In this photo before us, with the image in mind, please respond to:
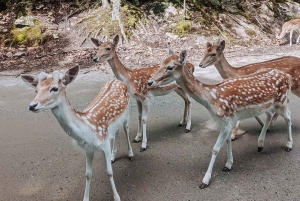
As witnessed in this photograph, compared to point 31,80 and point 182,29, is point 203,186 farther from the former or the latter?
point 182,29

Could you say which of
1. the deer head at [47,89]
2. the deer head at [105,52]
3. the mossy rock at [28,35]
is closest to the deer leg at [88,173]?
the deer head at [47,89]

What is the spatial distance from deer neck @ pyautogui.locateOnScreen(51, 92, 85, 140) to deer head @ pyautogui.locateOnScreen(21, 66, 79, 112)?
0.07m

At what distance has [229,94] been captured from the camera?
373 centimetres

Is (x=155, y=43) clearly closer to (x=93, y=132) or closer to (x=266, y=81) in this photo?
(x=266, y=81)

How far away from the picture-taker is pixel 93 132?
3.16 m

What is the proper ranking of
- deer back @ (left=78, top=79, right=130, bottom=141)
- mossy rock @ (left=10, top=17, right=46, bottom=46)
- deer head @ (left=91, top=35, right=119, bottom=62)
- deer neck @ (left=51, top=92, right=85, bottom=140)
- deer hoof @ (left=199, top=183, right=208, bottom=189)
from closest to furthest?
1. deer neck @ (left=51, top=92, right=85, bottom=140)
2. deer back @ (left=78, top=79, right=130, bottom=141)
3. deer hoof @ (left=199, top=183, right=208, bottom=189)
4. deer head @ (left=91, top=35, right=119, bottom=62)
5. mossy rock @ (left=10, top=17, right=46, bottom=46)

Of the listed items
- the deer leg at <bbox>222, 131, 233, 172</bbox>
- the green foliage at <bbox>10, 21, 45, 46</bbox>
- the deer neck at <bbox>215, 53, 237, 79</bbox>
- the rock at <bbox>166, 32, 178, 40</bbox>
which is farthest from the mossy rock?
the deer leg at <bbox>222, 131, 233, 172</bbox>

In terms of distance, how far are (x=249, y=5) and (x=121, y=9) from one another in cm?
528

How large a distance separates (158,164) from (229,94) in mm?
1354

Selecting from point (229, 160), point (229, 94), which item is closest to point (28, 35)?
point (229, 94)

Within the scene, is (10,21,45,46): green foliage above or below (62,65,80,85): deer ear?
below

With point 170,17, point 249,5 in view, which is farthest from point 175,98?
point 249,5

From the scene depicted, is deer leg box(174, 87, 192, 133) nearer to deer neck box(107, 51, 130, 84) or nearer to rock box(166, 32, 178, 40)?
deer neck box(107, 51, 130, 84)

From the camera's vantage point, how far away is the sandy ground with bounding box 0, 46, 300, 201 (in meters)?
3.49
